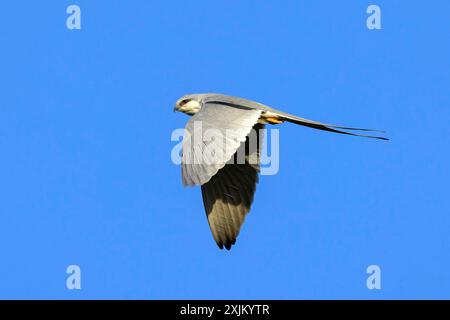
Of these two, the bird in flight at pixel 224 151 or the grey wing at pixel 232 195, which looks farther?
the grey wing at pixel 232 195

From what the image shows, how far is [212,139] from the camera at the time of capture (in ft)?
31.8

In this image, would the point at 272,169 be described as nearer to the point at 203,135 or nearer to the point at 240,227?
the point at 240,227

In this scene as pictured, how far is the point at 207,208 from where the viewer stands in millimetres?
12062

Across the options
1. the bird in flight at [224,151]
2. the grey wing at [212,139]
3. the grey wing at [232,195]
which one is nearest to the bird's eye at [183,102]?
the bird in flight at [224,151]

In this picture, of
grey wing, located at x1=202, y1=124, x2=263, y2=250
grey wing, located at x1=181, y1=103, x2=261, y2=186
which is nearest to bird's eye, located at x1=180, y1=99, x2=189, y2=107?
grey wing, located at x1=202, y1=124, x2=263, y2=250

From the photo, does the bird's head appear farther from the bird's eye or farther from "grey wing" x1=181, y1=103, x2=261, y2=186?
"grey wing" x1=181, y1=103, x2=261, y2=186

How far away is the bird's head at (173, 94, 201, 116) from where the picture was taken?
12.4 m

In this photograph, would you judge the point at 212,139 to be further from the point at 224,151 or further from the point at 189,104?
the point at 189,104

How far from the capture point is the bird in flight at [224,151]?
9.40 metres

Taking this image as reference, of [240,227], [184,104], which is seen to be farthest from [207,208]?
[184,104]

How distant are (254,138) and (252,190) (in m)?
0.70

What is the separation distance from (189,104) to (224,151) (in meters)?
3.12

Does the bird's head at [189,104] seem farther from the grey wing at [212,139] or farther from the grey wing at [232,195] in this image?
the grey wing at [212,139]

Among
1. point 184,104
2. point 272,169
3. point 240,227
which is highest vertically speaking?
point 184,104
